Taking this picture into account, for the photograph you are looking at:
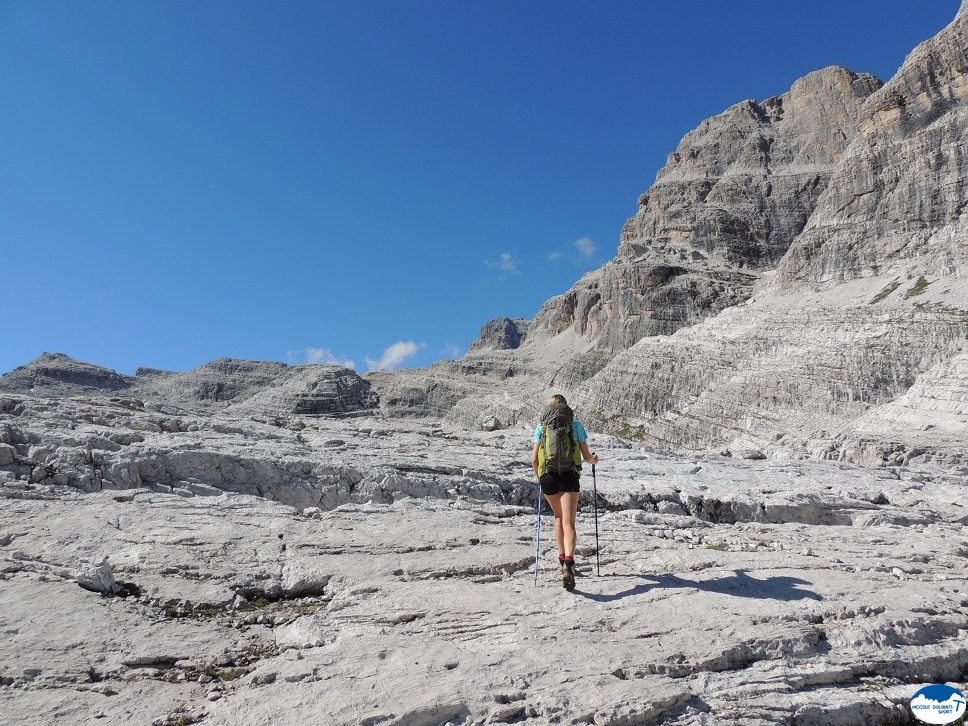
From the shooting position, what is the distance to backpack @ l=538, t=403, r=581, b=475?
9.14 m

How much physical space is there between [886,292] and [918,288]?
350 centimetres

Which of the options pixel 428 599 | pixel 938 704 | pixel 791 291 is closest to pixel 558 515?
pixel 428 599

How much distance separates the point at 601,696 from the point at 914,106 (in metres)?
104

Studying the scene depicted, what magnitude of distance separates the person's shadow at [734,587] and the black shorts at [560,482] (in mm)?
1392

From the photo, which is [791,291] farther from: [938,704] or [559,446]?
[938,704]

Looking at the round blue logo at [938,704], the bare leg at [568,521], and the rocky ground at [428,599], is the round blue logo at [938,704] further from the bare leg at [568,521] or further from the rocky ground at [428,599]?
the bare leg at [568,521]

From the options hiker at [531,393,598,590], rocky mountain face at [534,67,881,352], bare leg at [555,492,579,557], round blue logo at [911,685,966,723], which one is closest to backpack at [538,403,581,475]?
hiker at [531,393,598,590]

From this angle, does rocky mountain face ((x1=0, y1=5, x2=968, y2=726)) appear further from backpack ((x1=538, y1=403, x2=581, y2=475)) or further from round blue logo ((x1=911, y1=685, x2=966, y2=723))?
backpack ((x1=538, y1=403, x2=581, y2=475))

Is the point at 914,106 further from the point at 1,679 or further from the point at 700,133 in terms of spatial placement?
the point at 1,679

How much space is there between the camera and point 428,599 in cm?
803

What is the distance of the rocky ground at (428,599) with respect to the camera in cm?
572

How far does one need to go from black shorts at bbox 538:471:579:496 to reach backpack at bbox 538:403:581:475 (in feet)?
0.21

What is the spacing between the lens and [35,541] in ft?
31.2

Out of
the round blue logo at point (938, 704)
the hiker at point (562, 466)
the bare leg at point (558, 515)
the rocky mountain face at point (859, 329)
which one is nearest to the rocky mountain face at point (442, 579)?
the round blue logo at point (938, 704)
